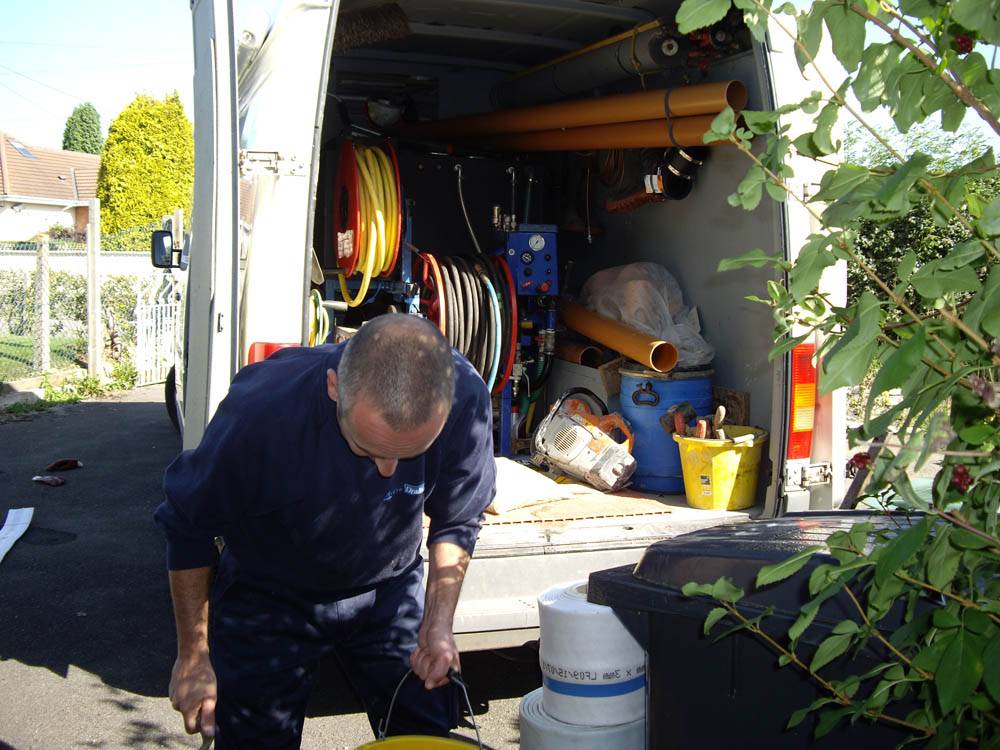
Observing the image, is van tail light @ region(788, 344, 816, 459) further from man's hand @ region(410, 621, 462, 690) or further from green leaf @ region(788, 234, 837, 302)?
green leaf @ region(788, 234, 837, 302)

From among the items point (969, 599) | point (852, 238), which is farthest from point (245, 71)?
point (969, 599)

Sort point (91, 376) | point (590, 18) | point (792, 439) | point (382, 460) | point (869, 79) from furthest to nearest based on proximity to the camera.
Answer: point (91, 376) → point (590, 18) → point (792, 439) → point (382, 460) → point (869, 79)

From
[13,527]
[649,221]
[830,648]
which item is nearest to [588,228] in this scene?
[649,221]

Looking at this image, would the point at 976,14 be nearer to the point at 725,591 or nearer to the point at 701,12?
the point at 701,12

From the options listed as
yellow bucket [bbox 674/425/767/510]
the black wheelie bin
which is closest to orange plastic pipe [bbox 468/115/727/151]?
yellow bucket [bbox 674/425/767/510]

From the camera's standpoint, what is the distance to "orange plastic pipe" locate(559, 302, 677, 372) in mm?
4980

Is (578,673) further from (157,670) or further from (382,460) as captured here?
(157,670)

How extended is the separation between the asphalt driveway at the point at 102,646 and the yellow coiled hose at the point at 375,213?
2.06 meters

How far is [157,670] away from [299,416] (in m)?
2.53

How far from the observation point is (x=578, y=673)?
7.45 feet

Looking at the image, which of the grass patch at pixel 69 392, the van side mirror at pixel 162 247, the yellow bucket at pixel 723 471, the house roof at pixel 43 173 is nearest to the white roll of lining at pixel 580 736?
the yellow bucket at pixel 723 471

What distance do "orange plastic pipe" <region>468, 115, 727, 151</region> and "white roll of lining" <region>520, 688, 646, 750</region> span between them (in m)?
2.69

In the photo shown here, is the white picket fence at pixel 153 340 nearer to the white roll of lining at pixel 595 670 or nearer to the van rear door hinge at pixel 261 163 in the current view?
the van rear door hinge at pixel 261 163

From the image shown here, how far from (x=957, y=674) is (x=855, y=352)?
0.40m
